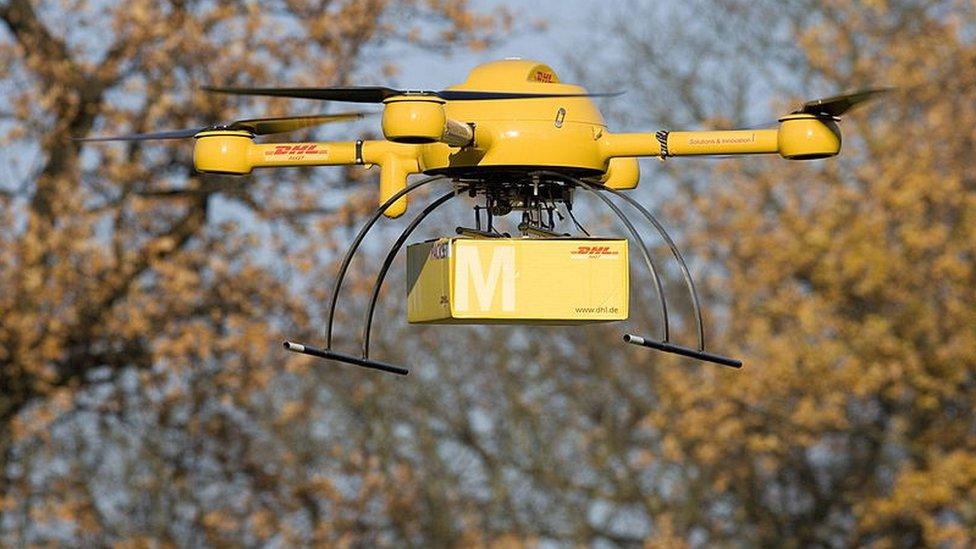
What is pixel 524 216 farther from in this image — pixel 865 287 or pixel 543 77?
pixel 865 287

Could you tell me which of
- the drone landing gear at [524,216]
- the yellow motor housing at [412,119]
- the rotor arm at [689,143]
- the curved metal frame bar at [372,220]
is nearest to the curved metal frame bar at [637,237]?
the drone landing gear at [524,216]

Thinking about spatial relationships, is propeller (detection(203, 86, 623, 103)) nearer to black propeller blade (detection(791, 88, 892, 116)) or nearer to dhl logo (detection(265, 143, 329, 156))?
dhl logo (detection(265, 143, 329, 156))

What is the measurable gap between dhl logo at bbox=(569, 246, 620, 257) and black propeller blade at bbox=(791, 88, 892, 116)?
1.75ft

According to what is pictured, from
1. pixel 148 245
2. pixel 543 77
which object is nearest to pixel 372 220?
pixel 543 77

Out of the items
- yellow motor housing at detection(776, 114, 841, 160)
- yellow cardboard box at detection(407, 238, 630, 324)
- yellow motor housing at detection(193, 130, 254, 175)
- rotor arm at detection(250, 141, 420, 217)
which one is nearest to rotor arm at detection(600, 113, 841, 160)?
yellow motor housing at detection(776, 114, 841, 160)

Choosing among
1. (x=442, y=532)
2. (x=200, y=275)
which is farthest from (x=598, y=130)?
(x=442, y=532)

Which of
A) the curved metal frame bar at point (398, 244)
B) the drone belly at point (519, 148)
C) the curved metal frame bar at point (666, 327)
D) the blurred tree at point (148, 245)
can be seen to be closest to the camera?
the curved metal frame bar at point (666, 327)

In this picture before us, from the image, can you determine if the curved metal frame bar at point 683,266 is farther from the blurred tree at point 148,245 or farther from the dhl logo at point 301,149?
the blurred tree at point 148,245

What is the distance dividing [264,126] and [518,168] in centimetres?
68

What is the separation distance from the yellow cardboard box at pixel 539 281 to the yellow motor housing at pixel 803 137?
0.42 metres

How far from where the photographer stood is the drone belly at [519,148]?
436 cm

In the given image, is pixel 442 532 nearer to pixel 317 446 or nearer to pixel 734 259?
pixel 317 446

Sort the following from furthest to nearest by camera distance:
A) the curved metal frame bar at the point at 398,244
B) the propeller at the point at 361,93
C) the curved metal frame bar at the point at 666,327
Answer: the curved metal frame bar at the point at 398,244 < the curved metal frame bar at the point at 666,327 < the propeller at the point at 361,93

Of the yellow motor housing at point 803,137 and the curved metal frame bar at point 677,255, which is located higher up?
the yellow motor housing at point 803,137
